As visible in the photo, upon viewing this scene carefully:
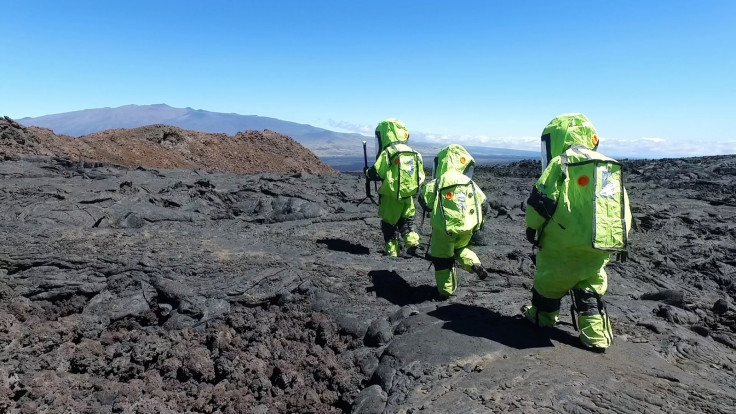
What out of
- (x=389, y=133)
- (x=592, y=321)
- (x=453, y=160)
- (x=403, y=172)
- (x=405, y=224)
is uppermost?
(x=389, y=133)

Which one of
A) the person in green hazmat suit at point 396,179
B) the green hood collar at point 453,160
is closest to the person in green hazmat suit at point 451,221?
the green hood collar at point 453,160

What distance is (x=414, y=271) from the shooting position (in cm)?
638

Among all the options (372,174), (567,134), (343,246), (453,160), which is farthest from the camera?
(343,246)

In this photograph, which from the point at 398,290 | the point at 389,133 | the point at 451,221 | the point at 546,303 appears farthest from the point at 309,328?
Answer: the point at 389,133

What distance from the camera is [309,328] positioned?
15.6 ft

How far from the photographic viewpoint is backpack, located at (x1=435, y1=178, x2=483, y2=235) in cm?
500

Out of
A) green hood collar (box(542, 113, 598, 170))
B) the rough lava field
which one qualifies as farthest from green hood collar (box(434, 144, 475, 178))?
green hood collar (box(542, 113, 598, 170))

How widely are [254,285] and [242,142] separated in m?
23.4

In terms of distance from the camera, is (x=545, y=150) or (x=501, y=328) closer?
(x=501, y=328)

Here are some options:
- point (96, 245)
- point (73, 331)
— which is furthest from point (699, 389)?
point (96, 245)

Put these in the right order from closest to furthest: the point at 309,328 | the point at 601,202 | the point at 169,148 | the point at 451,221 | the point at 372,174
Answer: the point at 601,202 → the point at 309,328 → the point at 451,221 → the point at 372,174 → the point at 169,148

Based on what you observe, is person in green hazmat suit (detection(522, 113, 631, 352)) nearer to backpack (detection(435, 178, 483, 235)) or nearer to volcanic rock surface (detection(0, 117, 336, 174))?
backpack (detection(435, 178, 483, 235))

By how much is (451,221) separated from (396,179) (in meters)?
2.09

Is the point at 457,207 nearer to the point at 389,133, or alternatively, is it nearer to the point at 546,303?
the point at 546,303
